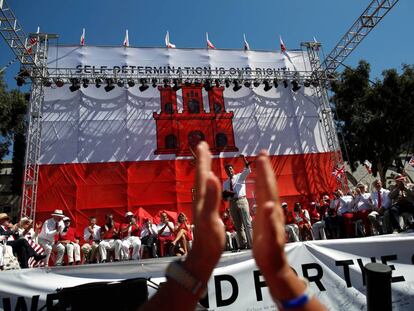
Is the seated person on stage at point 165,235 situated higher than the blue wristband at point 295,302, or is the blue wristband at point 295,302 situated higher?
the seated person on stage at point 165,235

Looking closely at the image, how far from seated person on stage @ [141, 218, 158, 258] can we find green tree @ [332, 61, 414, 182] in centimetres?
Answer: 1150

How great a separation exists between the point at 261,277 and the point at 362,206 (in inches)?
181

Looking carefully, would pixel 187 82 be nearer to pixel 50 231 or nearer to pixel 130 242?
pixel 130 242

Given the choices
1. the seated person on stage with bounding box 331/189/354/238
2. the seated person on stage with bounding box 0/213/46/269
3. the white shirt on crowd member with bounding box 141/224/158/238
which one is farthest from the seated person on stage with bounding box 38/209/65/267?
the seated person on stage with bounding box 331/189/354/238

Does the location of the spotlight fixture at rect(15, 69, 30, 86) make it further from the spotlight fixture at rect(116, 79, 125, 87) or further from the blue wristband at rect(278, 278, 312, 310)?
the blue wristband at rect(278, 278, 312, 310)

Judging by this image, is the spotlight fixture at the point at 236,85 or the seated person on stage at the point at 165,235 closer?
the seated person on stage at the point at 165,235

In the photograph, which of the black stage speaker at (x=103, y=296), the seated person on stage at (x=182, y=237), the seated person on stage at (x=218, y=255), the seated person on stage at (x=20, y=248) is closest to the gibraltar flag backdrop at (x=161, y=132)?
the seated person on stage at (x=182, y=237)

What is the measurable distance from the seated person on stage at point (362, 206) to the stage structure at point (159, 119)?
3114 mm

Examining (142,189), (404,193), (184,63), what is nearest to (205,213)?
(404,193)

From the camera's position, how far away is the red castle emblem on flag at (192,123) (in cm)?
1068

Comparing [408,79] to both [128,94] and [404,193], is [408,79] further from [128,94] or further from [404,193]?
[128,94]

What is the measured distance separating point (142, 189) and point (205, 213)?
30.2 feet

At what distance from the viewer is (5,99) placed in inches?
583

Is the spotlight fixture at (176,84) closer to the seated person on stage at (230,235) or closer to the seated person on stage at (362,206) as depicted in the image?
the seated person on stage at (230,235)
